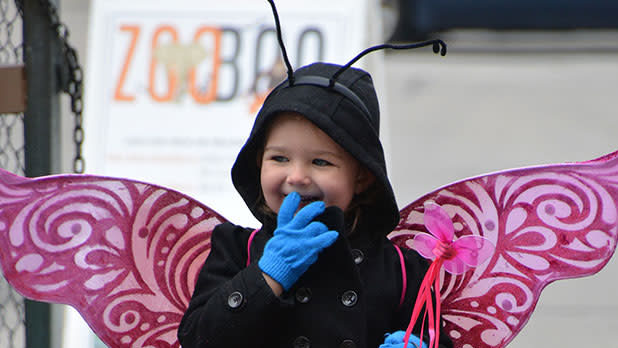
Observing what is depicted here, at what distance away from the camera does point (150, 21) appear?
12.7 ft

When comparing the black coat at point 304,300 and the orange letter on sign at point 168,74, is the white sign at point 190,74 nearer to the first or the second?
the orange letter on sign at point 168,74

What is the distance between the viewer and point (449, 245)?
5.97 ft

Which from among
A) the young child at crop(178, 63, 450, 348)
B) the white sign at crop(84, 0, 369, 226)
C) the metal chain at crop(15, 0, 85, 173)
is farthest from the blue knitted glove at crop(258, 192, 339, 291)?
the white sign at crop(84, 0, 369, 226)

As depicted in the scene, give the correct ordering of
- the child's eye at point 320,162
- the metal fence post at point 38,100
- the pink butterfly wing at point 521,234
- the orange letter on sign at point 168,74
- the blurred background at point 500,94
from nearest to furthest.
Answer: the child's eye at point 320,162, the pink butterfly wing at point 521,234, the metal fence post at point 38,100, the orange letter on sign at point 168,74, the blurred background at point 500,94

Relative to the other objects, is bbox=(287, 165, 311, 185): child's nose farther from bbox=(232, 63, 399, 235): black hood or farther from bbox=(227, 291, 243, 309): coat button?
bbox=(227, 291, 243, 309): coat button

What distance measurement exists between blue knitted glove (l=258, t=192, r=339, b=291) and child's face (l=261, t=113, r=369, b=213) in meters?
0.06

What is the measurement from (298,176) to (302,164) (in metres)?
0.03

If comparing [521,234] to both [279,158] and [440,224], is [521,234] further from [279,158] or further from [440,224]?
[279,158]

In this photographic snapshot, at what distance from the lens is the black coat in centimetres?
170

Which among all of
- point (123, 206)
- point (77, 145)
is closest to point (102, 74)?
point (77, 145)

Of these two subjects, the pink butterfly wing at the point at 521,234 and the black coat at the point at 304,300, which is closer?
the black coat at the point at 304,300

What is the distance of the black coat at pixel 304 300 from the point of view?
170cm

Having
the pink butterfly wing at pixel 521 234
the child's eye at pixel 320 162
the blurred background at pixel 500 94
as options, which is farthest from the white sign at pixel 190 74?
the child's eye at pixel 320 162

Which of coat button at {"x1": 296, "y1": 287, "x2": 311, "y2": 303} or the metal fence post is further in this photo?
the metal fence post
